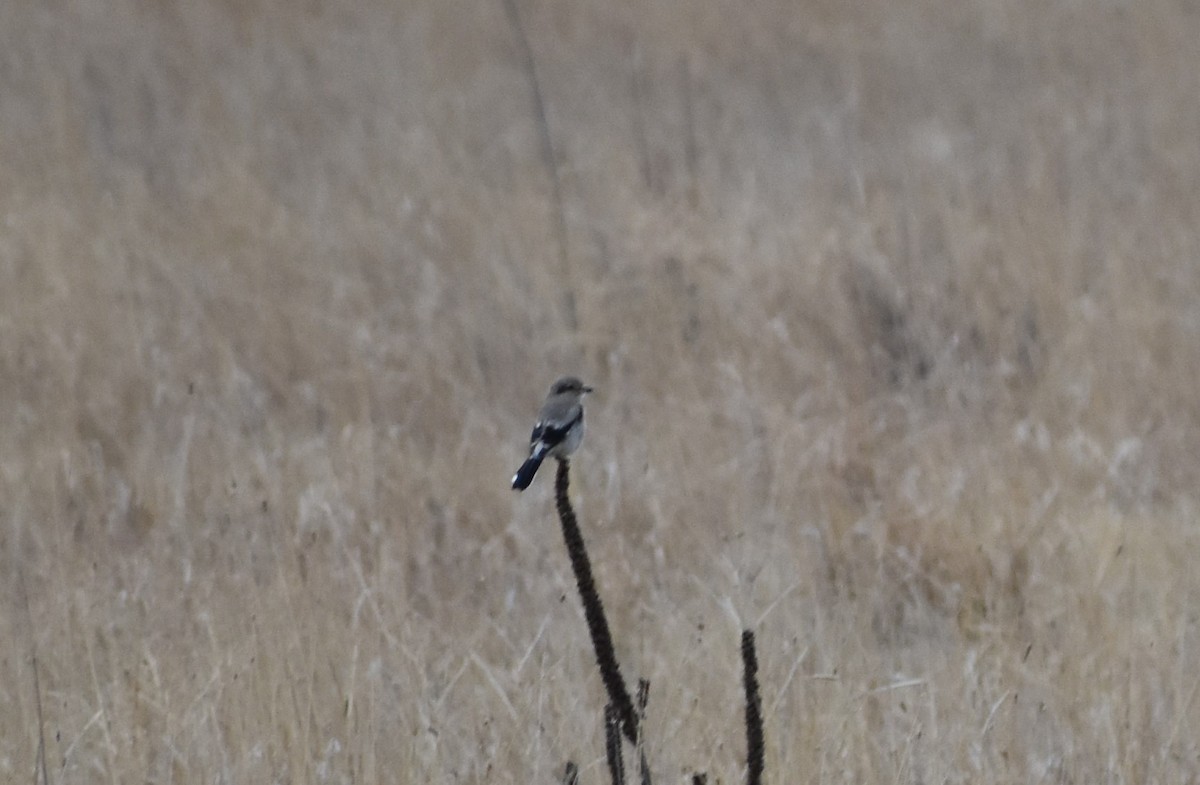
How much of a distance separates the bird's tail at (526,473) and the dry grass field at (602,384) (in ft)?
1.86

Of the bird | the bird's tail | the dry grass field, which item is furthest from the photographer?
the dry grass field

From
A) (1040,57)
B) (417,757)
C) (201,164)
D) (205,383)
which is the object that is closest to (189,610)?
(417,757)

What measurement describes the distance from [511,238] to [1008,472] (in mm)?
2421

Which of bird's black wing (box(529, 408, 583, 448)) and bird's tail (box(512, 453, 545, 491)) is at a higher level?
bird's black wing (box(529, 408, 583, 448))

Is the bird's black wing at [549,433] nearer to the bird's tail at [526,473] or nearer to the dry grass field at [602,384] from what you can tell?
the bird's tail at [526,473]

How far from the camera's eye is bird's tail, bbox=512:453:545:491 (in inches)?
92.8

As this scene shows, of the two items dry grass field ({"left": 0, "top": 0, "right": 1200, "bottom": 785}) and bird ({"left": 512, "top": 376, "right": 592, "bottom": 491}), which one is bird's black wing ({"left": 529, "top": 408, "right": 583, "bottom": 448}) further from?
dry grass field ({"left": 0, "top": 0, "right": 1200, "bottom": 785})

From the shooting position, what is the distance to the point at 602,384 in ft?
17.2

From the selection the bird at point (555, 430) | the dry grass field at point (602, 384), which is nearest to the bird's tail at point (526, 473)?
the bird at point (555, 430)

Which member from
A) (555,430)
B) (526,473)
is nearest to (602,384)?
(555,430)

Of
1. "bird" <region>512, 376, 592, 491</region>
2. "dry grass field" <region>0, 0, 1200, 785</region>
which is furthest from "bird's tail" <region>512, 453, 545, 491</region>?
"dry grass field" <region>0, 0, 1200, 785</region>

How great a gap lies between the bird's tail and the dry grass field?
1.86 feet

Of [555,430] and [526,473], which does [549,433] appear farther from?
[526,473]

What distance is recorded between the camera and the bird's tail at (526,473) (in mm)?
2357
